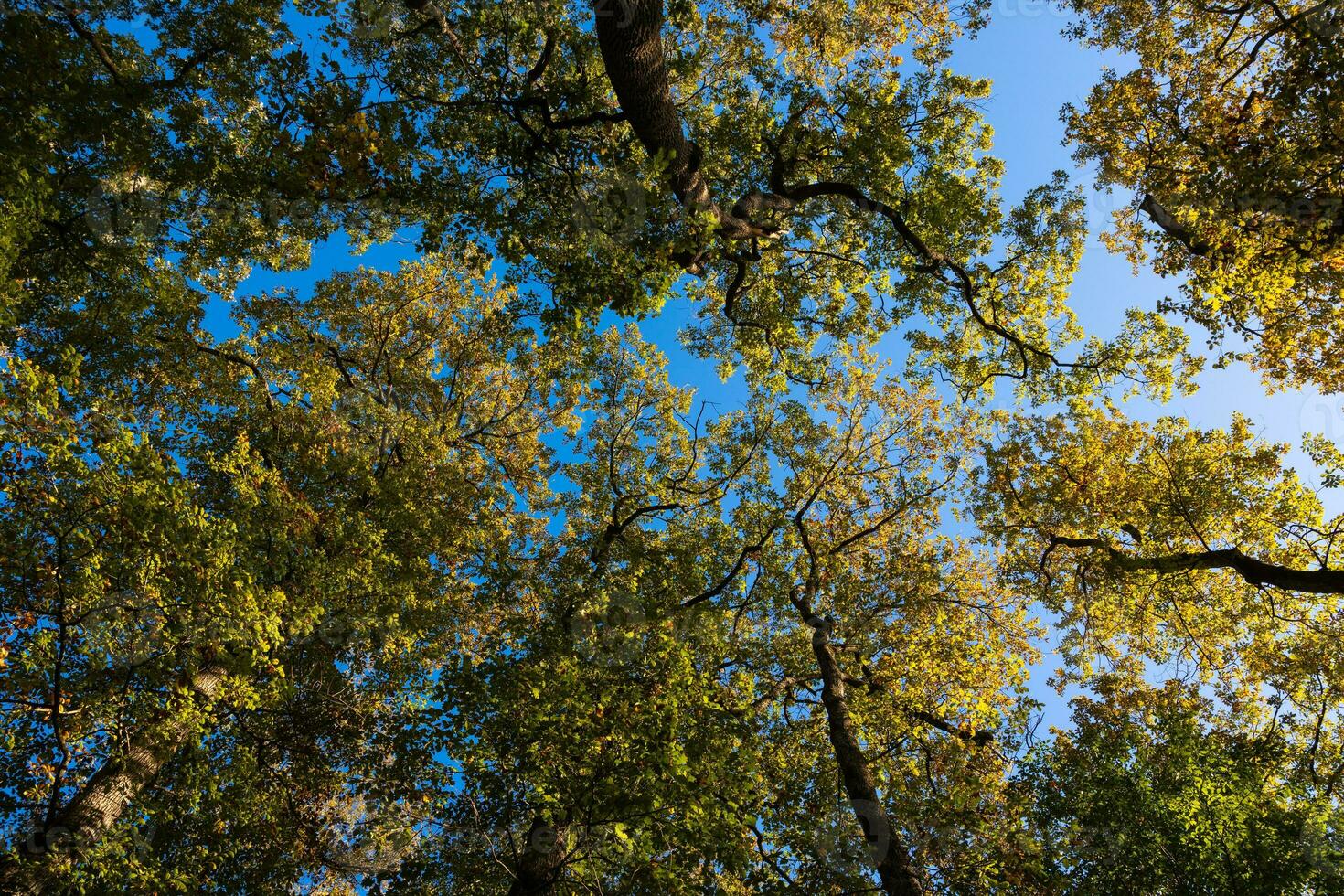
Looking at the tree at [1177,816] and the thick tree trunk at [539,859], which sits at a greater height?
the tree at [1177,816]

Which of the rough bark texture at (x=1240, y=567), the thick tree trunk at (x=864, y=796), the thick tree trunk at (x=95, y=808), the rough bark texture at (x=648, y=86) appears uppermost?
the rough bark texture at (x=648, y=86)

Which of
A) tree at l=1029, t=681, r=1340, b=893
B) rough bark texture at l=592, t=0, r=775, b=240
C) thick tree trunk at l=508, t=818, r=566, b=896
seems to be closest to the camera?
rough bark texture at l=592, t=0, r=775, b=240

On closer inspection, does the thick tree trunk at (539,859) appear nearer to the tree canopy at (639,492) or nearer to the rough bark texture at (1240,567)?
the tree canopy at (639,492)

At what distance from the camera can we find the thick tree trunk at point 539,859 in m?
7.89

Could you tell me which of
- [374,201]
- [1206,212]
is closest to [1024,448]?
[1206,212]

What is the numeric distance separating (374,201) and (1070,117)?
1272 cm

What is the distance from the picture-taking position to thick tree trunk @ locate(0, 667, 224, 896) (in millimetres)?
6434

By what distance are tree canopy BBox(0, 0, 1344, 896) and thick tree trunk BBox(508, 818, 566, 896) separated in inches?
3.0

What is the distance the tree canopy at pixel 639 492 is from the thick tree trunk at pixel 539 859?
77 millimetres

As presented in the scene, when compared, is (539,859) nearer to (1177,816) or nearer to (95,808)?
(95,808)

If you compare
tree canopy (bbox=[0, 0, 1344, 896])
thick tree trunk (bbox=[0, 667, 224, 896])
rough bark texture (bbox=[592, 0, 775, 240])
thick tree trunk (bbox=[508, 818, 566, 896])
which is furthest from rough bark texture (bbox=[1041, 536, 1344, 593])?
thick tree trunk (bbox=[0, 667, 224, 896])

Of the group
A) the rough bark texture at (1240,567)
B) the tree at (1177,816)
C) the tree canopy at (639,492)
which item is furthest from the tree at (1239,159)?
the tree at (1177,816)

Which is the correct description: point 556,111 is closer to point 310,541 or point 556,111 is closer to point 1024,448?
point 310,541

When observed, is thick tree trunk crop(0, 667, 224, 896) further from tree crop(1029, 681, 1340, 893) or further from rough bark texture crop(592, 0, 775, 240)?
tree crop(1029, 681, 1340, 893)
